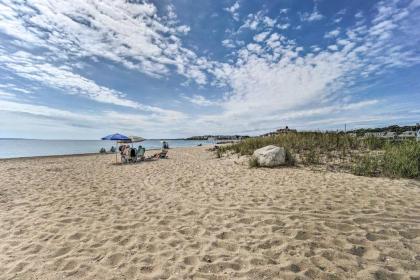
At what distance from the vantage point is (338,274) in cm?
262

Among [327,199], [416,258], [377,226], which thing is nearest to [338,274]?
[416,258]

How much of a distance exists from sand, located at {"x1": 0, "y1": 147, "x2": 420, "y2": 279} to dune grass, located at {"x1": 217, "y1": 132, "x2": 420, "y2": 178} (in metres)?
0.98

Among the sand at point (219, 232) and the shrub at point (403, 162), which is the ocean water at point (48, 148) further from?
the shrub at point (403, 162)

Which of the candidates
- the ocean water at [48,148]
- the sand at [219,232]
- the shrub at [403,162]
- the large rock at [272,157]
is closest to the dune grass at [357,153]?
the shrub at [403,162]

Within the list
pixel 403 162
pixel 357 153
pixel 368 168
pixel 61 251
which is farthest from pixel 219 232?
pixel 357 153

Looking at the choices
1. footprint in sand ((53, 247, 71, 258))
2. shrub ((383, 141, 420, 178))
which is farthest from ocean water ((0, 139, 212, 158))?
shrub ((383, 141, 420, 178))

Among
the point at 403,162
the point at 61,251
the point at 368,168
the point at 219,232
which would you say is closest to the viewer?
the point at 61,251

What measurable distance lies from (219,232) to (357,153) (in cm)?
954

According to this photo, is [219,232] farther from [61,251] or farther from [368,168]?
[368,168]

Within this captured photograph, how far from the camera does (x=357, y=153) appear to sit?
1062cm

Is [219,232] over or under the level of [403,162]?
under

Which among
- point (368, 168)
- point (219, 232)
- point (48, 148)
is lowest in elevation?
point (219, 232)

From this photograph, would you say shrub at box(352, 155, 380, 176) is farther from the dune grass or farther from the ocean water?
the ocean water

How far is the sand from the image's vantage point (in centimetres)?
279
